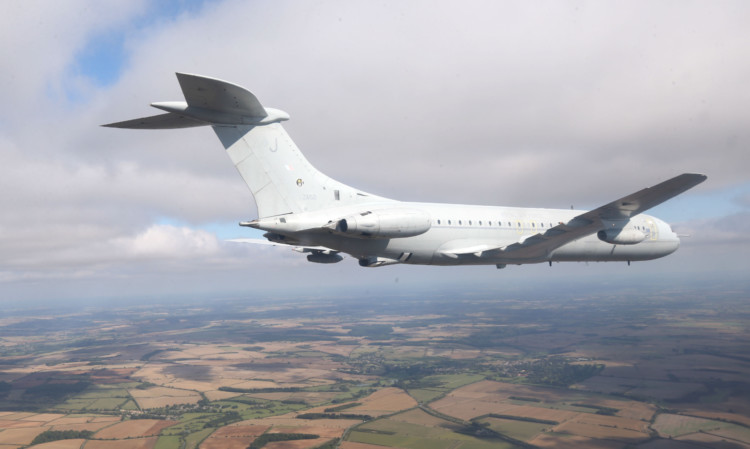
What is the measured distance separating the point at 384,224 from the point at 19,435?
7605 centimetres

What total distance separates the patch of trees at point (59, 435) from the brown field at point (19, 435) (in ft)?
3.12

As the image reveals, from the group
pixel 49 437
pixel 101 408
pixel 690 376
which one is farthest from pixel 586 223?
pixel 101 408

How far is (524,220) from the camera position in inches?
1208

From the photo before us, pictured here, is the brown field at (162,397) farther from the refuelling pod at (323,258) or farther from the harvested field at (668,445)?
the refuelling pod at (323,258)

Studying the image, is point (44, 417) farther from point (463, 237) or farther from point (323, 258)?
point (463, 237)

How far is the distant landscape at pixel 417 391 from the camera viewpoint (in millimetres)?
58656

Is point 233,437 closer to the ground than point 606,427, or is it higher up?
closer to the ground

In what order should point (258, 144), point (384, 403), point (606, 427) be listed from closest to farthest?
point (258, 144)
point (606, 427)
point (384, 403)

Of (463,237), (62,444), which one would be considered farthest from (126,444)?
(463,237)

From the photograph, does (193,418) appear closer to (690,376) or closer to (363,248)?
(363,248)

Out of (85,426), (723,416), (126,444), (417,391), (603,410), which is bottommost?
(85,426)

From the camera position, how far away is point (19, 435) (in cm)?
6806

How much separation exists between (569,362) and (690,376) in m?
23.8

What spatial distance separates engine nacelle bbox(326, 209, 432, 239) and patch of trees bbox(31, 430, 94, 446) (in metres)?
66.5
